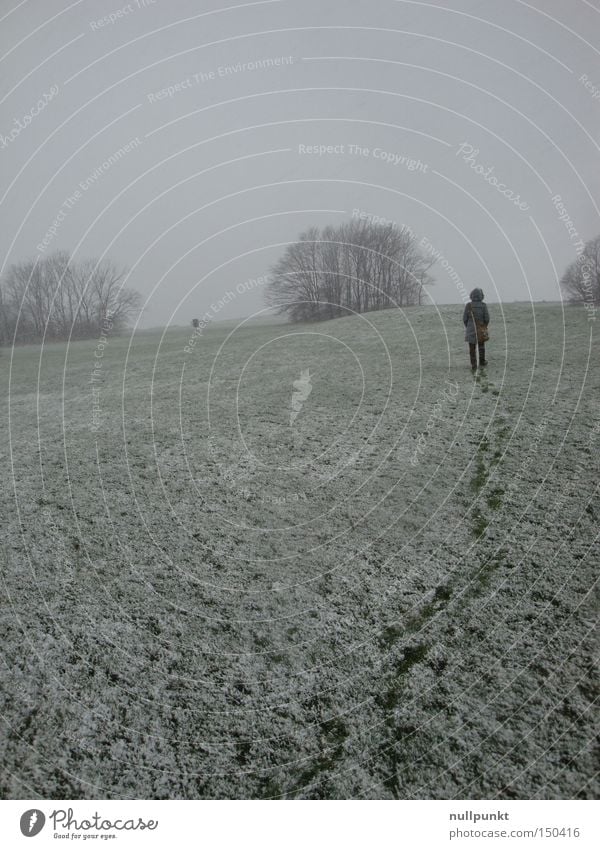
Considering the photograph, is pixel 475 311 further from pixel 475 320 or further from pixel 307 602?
pixel 307 602

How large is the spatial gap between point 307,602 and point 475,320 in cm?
835

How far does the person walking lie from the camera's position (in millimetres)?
10250

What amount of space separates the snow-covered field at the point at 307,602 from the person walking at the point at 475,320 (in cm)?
234

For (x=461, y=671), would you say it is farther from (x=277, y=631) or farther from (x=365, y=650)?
(x=277, y=631)

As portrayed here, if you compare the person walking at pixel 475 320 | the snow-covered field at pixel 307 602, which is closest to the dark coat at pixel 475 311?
the person walking at pixel 475 320

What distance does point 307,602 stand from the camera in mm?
3967

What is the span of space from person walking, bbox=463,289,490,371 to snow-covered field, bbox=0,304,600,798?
7.66ft

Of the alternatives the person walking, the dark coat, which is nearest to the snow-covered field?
the person walking

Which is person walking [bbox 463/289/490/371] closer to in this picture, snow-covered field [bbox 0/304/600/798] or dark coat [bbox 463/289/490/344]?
dark coat [bbox 463/289/490/344]

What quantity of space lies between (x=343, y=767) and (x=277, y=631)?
45.8 inches

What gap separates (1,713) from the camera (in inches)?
120

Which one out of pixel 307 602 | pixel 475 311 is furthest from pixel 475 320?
pixel 307 602
